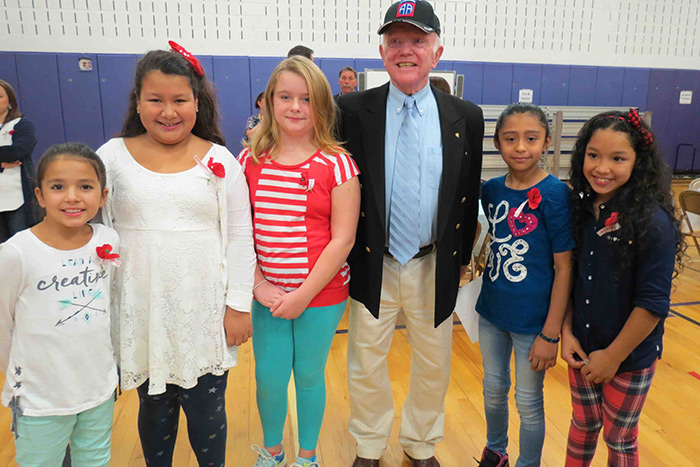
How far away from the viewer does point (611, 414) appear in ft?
5.06

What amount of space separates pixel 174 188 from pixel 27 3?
753 centimetres

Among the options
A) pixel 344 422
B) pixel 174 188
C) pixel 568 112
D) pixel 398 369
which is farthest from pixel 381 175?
pixel 568 112

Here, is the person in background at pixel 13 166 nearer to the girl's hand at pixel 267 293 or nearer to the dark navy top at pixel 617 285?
the girl's hand at pixel 267 293

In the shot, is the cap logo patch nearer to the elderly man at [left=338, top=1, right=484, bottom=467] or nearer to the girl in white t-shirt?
the elderly man at [left=338, top=1, right=484, bottom=467]

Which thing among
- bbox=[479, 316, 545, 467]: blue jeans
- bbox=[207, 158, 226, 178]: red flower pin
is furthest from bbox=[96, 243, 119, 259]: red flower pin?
bbox=[479, 316, 545, 467]: blue jeans

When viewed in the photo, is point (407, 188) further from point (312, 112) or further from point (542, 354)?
point (542, 354)

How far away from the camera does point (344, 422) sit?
92.4 inches

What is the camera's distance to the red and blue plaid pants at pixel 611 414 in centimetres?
151

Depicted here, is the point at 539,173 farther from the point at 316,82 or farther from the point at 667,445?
the point at 667,445

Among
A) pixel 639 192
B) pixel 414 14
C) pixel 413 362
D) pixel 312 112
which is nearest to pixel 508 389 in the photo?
pixel 413 362

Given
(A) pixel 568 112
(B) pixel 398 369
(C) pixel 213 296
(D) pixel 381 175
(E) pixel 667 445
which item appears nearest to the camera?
(C) pixel 213 296

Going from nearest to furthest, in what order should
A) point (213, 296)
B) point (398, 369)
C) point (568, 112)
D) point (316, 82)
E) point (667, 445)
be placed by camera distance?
point (213, 296)
point (316, 82)
point (667, 445)
point (398, 369)
point (568, 112)

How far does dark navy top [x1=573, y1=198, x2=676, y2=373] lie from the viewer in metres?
1.41

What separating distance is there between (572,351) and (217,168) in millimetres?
1348
